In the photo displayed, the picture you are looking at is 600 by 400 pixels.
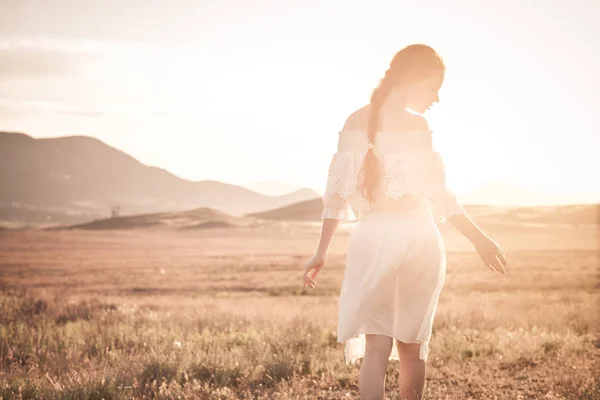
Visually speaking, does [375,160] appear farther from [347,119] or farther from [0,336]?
[0,336]

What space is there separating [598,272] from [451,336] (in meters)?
20.1

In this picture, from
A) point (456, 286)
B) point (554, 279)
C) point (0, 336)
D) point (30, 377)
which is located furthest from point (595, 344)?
point (554, 279)

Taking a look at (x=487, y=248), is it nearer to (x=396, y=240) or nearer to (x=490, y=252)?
(x=490, y=252)

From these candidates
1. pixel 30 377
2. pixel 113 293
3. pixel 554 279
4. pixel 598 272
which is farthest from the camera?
pixel 598 272

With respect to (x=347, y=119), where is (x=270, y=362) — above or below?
below

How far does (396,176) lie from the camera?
9.99ft

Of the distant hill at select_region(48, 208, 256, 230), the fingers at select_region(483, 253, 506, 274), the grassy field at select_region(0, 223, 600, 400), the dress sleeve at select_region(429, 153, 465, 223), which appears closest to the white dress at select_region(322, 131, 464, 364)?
the dress sleeve at select_region(429, 153, 465, 223)

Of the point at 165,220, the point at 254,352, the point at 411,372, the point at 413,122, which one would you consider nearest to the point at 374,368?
the point at 411,372

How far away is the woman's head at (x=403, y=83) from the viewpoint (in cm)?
307

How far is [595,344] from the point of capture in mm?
7273

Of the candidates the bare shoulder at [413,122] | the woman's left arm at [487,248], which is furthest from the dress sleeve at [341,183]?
the woman's left arm at [487,248]

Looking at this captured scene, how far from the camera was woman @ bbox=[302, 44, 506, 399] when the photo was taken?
3047 mm

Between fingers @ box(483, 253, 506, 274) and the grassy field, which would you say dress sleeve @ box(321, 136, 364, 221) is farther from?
the grassy field

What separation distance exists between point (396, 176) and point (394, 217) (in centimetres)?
20
